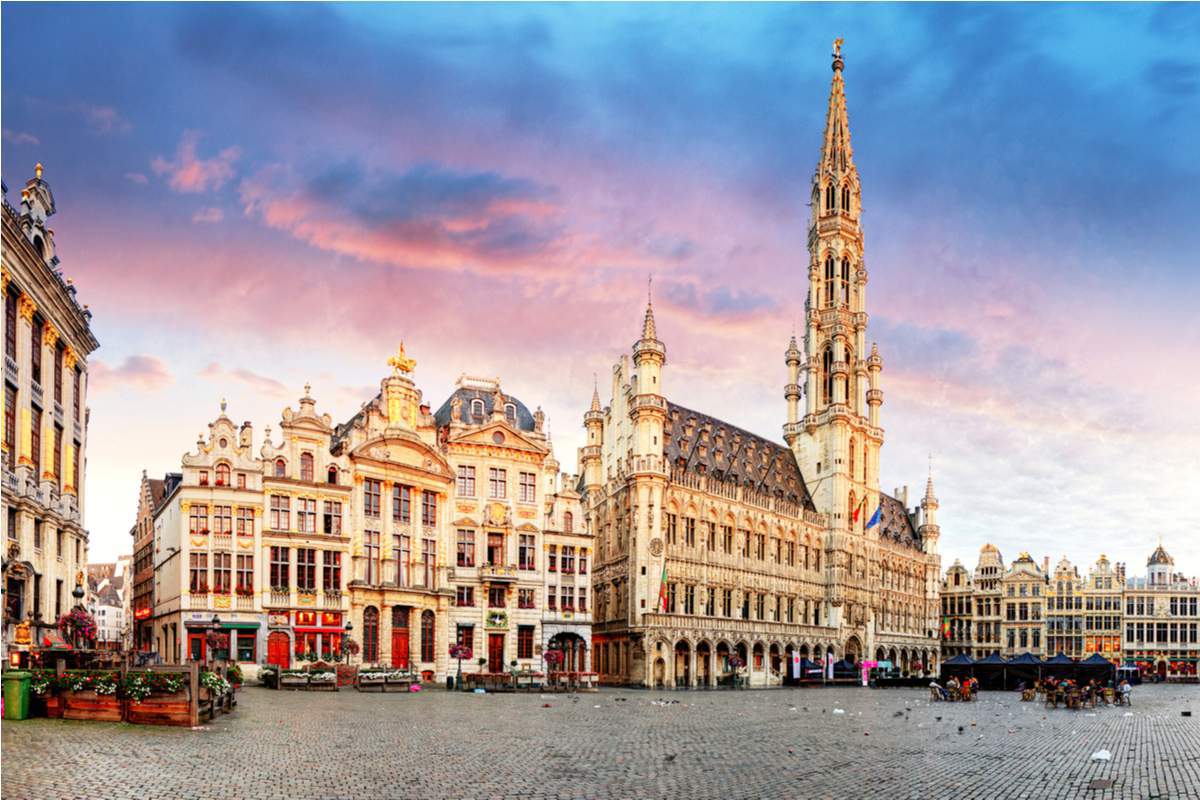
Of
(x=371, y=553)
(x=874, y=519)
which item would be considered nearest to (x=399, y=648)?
(x=371, y=553)

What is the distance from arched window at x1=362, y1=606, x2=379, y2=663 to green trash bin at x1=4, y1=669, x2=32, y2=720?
37.0 metres

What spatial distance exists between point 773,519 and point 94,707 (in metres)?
73.5

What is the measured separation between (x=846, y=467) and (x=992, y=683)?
32823 mm

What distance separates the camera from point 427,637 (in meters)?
68.0

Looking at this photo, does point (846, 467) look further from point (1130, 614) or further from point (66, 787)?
point (66, 787)

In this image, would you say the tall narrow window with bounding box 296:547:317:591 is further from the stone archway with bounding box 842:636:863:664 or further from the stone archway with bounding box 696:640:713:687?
the stone archway with bounding box 842:636:863:664

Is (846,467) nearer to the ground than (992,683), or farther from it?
farther from it

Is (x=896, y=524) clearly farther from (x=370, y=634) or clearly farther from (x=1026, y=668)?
(x=370, y=634)

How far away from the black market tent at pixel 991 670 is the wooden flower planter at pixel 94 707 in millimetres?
56875

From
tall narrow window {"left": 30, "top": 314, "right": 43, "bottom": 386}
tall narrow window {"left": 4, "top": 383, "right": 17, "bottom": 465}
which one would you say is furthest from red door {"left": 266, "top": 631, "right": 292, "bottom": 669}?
tall narrow window {"left": 4, "top": 383, "right": 17, "bottom": 465}

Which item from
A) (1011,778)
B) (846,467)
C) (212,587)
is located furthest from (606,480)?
(1011,778)

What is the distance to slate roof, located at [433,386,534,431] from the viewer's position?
242 feet

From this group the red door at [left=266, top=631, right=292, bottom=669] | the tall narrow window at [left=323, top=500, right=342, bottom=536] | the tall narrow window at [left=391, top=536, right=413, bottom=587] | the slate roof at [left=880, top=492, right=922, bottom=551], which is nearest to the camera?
the red door at [left=266, top=631, right=292, bottom=669]

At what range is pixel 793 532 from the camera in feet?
325
